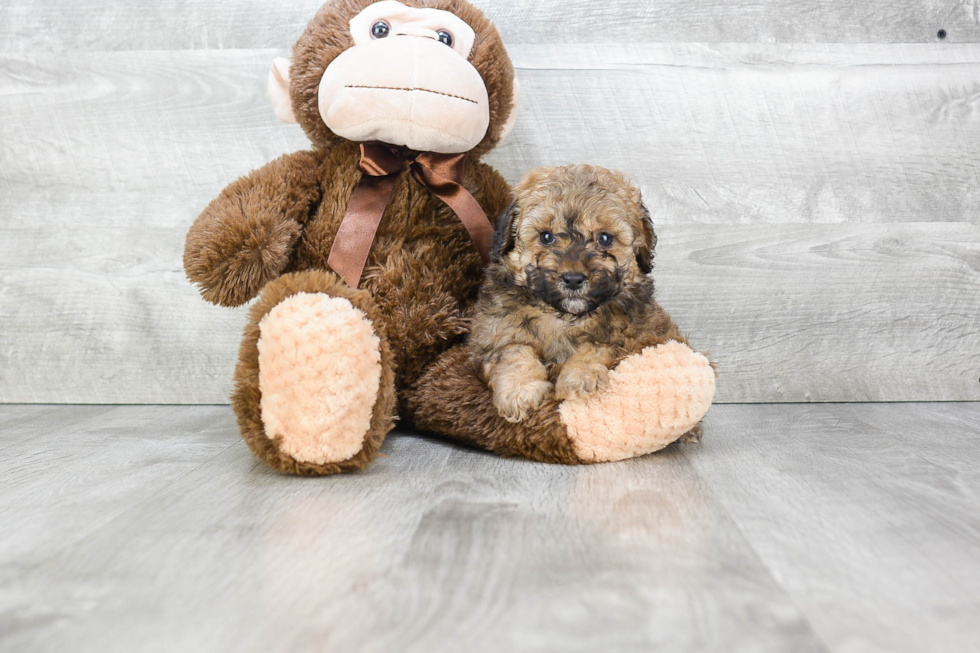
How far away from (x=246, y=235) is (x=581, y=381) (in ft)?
2.50

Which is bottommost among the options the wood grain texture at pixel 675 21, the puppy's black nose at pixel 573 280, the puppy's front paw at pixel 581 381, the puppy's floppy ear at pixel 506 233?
the puppy's front paw at pixel 581 381

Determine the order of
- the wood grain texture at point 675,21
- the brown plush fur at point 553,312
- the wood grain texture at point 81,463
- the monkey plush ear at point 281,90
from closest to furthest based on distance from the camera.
Result: 1. the wood grain texture at point 81,463
2. the brown plush fur at point 553,312
3. the monkey plush ear at point 281,90
4. the wood grain texture at point 675,21

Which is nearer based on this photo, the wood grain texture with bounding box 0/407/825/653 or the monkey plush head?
the wood grain texture with bounding box 0/407/825/653

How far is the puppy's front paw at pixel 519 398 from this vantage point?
1495 mm

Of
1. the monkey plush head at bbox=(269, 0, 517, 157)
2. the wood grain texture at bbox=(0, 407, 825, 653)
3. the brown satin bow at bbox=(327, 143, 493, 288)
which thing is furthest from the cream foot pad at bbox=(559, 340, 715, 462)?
the monkey plush head at bbox=(269, 0, 517, 157)

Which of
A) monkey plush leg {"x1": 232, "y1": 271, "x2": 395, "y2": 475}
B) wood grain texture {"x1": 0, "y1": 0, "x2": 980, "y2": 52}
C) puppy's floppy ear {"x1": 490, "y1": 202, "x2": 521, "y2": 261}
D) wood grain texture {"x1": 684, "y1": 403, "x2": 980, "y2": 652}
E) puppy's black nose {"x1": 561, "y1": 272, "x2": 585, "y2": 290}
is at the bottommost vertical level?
wood grain texture {"x1": 684, "y1": 403, "x2": 980, "y2": 652}

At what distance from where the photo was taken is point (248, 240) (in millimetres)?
1627

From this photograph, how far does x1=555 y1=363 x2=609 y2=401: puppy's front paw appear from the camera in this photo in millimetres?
1486

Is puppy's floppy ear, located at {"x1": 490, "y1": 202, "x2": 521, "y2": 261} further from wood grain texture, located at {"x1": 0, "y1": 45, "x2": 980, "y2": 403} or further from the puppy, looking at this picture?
wood grain texture, located at {"x1": 0, "y1": 45, "x2": 980, "y2": 403}

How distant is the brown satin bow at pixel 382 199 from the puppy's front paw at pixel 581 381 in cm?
37

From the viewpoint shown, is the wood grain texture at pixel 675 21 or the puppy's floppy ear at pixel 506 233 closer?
the puppy's floppy ear at pixel 506 233

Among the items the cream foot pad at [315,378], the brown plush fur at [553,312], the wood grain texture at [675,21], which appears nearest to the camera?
the cream foot pad at [315,378]

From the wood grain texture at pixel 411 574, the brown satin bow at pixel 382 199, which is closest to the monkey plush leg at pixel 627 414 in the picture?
the wood grain texture at pixel 411 574

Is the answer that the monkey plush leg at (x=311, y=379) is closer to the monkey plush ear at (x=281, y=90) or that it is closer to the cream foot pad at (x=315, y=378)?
the cream foot pad at (x=315, y=378)
